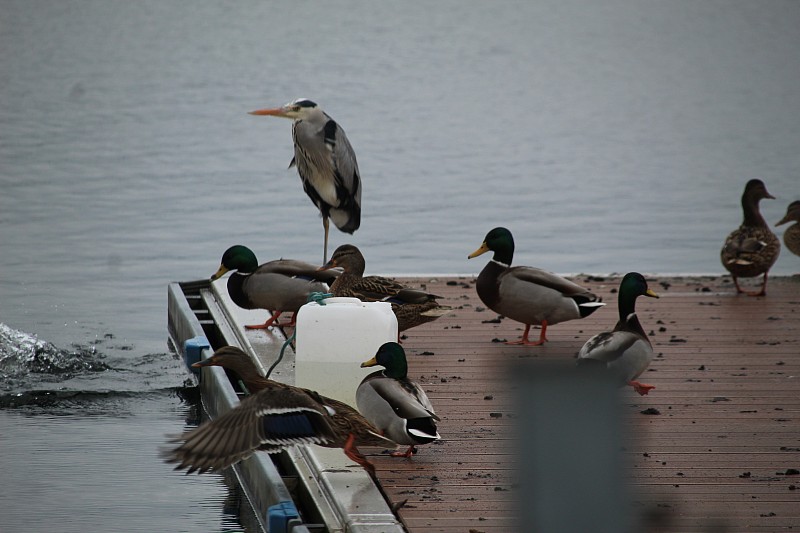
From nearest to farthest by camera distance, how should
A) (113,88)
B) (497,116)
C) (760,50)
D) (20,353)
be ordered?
(20,353)
(497,116)
(113,88)
(760,50)

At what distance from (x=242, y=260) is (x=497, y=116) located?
16.0 metres

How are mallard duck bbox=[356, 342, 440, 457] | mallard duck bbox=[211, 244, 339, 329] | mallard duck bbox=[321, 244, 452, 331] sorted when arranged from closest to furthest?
mallard duck bbox=[356, 342, 440, 457] < mallard duck bbox=[321, 244, 452, 331] < mallard duck bbox=[211, 244, 339, 329]

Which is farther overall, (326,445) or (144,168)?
(144,168)

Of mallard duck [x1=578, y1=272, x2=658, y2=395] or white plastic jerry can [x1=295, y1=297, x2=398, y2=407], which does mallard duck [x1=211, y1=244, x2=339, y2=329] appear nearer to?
white plastic jerry can [x1=295, y1=297, x2=398, y2=407]

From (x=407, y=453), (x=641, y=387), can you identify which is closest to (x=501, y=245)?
(x=641, y=387)

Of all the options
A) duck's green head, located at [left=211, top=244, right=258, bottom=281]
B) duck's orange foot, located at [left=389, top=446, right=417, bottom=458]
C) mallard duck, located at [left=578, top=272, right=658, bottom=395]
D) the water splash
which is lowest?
the water splash

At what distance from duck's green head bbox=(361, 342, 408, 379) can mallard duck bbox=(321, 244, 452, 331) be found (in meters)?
1.52

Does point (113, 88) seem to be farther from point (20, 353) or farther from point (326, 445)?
point (326, 445)

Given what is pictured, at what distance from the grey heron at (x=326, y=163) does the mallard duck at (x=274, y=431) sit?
415 centimetres

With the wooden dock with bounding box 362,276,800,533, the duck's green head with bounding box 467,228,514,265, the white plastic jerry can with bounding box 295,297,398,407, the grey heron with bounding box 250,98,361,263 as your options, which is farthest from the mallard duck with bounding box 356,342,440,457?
the grey heron with bounding box 250,98,361,263

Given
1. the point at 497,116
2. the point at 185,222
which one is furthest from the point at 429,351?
the point at 497,116

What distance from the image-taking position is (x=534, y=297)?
7.32 m

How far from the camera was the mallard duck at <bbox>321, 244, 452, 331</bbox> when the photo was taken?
7.31 meters

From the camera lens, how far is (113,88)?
2566 cm
